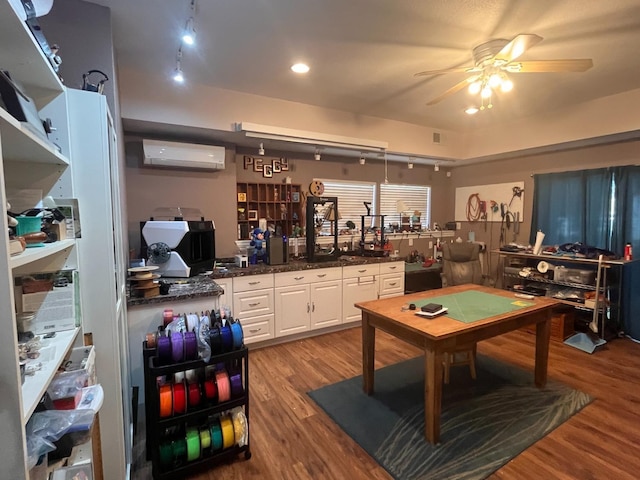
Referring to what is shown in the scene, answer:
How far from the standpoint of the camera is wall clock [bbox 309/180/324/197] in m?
4.36

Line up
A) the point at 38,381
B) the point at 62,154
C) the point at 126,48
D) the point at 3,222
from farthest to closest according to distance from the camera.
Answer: the point at 126,48
the point at 62,154
the point at 38,381
the point at 3,222

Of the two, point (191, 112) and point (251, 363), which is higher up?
point (191, 112)

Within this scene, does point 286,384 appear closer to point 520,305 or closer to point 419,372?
point 419,372

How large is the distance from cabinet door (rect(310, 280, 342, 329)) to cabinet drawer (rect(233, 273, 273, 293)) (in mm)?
534

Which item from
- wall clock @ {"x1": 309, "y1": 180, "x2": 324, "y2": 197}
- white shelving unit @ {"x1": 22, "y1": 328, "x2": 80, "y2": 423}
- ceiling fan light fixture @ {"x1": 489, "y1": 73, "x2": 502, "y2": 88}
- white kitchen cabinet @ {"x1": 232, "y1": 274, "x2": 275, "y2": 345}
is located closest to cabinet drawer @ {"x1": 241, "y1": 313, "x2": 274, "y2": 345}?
white kitchen cabinet @ {"x1": 232, "y1": 274, "x2": 275, "y2": 345}

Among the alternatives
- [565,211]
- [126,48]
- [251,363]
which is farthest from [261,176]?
[565,211]

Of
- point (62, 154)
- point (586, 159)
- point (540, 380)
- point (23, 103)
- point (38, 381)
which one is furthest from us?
point (586, 159)

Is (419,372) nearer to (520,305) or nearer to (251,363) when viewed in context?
(520,305)

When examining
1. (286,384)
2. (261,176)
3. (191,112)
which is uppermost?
(191,112)

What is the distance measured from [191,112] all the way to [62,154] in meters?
2.00

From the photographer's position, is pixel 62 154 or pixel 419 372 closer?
pixel 62 154

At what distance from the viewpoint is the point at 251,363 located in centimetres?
316

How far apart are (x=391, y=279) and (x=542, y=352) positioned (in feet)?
6.23

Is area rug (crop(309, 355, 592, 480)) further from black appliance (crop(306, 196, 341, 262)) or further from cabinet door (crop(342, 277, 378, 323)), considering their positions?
black appliance (crop(306, 196, 341, 262))
